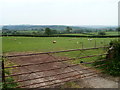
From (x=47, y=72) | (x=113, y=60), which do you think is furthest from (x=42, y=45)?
(x=113, y=60)

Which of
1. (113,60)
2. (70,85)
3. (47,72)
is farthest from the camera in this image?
(47,72)

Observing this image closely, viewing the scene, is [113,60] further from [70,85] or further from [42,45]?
[42,45]

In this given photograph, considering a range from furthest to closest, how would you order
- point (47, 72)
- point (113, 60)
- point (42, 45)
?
1. point (42, 45)
2. point (47, 72)
3. point (113, 60)

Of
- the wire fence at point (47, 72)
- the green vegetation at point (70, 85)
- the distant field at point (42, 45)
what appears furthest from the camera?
the distant field at point (42, 45)

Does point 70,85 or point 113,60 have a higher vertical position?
point 113,60

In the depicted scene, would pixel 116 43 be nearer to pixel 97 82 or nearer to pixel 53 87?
pixel 97 82

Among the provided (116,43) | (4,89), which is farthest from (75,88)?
(116,43)

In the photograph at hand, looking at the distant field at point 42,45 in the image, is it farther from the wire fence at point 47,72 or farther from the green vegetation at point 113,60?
the green vegetation at point 113,60

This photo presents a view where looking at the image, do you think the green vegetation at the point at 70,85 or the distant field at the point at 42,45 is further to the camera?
the distant field at the point at 42,45

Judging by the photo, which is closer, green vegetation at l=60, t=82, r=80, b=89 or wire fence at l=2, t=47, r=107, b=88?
wire fence at l=2, t=47, r=107, b=88

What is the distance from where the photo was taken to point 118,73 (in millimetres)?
4035

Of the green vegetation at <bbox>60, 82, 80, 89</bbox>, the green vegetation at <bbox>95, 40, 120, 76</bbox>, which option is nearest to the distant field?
the green vegetation at <bbox>95, 40, 120, 76</bbox>

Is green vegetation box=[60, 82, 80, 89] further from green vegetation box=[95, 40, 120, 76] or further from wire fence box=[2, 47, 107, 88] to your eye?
green vegetation box=[95, 40, 120, 76]

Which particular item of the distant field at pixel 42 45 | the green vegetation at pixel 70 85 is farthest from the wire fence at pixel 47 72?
the distant field at pixel 42 45
